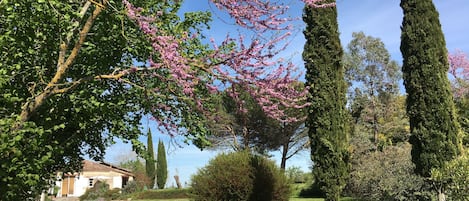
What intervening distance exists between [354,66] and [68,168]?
77.9 ft

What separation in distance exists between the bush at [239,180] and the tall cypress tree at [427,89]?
4.21 meters

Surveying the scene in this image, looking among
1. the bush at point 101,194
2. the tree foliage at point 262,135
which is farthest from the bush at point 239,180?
the bush at point 101,194

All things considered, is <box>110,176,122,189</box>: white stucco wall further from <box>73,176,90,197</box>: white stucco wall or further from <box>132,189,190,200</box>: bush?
<box>132,189,190,200</box>: bush

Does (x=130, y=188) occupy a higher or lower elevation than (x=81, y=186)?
lower

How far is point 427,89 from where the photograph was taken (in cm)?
1151

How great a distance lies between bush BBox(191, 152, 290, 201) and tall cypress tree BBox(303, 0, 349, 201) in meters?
1.46

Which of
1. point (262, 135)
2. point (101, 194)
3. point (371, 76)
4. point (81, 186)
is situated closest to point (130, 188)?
point (101, 194)

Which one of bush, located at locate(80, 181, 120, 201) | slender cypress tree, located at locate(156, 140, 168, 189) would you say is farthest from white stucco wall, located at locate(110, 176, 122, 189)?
bush, located at locate(80, 181, 120, 201)

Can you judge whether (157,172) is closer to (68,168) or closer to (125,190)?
(125,190)

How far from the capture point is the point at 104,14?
5160 mm

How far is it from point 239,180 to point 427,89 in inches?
242

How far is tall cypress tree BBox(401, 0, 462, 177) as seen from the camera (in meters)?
10.9

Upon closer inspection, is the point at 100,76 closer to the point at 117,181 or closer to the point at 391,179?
the point at 391,179

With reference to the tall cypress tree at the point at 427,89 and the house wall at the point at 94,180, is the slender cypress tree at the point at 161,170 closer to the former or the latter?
the house wall at the point at 94,180
